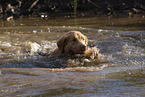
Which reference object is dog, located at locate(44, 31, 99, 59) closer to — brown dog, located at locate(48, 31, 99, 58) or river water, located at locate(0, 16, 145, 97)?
brown dog, located at locate(48, 31, 99, 58)

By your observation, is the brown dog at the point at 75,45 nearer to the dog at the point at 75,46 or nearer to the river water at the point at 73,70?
the dog at the point at 75,46

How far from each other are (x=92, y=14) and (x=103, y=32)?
7.92 metres

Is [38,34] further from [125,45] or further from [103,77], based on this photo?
[103,77]

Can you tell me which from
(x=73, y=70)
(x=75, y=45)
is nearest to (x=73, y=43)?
(x=75, y=45)

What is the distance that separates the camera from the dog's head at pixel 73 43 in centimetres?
698

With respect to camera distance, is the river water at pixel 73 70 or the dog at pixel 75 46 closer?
the river water at pixel 73 70

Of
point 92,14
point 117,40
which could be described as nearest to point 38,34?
point 117,40

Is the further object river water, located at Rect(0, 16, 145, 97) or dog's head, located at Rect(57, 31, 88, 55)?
dog's head, located at Rect(57, 31, 88, 55)

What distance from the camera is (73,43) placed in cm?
710

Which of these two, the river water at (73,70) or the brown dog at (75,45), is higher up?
the brown dog at (75,45)

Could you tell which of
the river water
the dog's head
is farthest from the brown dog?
the river water

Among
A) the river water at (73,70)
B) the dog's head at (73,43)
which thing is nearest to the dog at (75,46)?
the dog's head at (73,43)

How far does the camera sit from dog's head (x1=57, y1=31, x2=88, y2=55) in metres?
6.98

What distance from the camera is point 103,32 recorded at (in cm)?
1126
